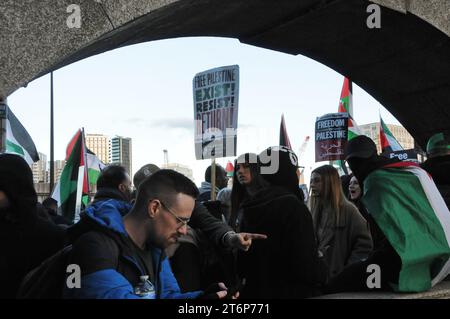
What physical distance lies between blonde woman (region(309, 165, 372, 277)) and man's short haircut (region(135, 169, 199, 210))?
9.44 ft

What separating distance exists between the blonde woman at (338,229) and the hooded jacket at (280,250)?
1.79 m

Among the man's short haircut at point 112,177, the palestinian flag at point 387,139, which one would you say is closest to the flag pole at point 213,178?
the man's short haircut at point 112,177

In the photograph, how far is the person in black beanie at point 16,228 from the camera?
3.09 meters

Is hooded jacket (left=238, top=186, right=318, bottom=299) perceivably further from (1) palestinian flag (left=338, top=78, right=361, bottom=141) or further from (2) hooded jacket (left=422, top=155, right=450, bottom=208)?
(1) palestinian flag (left=338, top=78, right=361, bottom=141)

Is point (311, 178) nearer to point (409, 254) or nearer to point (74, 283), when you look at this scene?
point (409, 254)

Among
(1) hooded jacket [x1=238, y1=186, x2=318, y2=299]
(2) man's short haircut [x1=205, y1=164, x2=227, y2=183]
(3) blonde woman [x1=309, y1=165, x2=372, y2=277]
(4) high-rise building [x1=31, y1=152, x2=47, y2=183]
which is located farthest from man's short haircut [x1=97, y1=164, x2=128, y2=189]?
(4) high-rise building [x1=31, y1=152, x2=47, y2=183]

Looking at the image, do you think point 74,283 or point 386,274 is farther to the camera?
point 386,274

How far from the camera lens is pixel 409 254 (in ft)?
11.7

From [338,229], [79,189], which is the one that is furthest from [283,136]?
[338,229]

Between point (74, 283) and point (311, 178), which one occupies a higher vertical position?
point (311, 178)

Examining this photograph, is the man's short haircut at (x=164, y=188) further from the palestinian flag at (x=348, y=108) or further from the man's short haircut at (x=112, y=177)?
the palestinian flag at (x=348, y=108)

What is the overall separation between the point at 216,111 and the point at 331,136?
4923 millimetres
